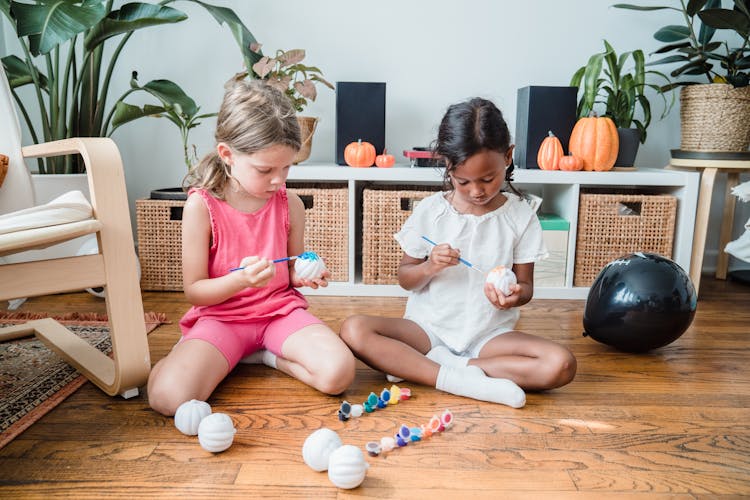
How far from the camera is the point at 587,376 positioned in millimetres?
1366

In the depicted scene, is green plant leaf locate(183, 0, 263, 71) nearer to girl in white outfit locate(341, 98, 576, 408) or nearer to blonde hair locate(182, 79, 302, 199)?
blonde hair locate(182, 79, 302, 199)

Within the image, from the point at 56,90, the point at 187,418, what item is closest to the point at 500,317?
the point at 187,418

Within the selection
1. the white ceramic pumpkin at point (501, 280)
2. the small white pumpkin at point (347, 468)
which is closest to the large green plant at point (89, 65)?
the white ceramic pumpkin at point (501, 280)

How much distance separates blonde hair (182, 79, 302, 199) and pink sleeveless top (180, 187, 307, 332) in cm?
6

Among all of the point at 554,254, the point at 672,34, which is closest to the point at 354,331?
the point at 554,254

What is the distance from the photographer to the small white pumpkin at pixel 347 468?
86cm

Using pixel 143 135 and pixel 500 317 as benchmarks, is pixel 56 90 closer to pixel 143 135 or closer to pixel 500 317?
pixel 143 135

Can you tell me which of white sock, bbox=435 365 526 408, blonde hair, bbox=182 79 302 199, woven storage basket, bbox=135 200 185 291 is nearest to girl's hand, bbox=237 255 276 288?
blonde hair, bbox=182 79 302 199

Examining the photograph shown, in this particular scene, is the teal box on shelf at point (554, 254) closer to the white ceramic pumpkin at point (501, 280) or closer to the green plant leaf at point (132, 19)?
the white ceramic pumpkin at point (501, 280)

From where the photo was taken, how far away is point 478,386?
1.19 meters

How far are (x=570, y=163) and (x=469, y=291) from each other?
92 centimetres

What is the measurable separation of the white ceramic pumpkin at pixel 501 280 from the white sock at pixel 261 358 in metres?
0.53

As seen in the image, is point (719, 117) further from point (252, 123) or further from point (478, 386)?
point (252, 123)

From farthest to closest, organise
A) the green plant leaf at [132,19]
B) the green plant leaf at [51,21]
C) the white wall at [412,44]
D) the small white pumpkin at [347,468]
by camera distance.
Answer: the white wall at [412,44], the green plant leaf at [132,19], the green plant leaf at [51,21], the small white pumpkin at [347,468]
